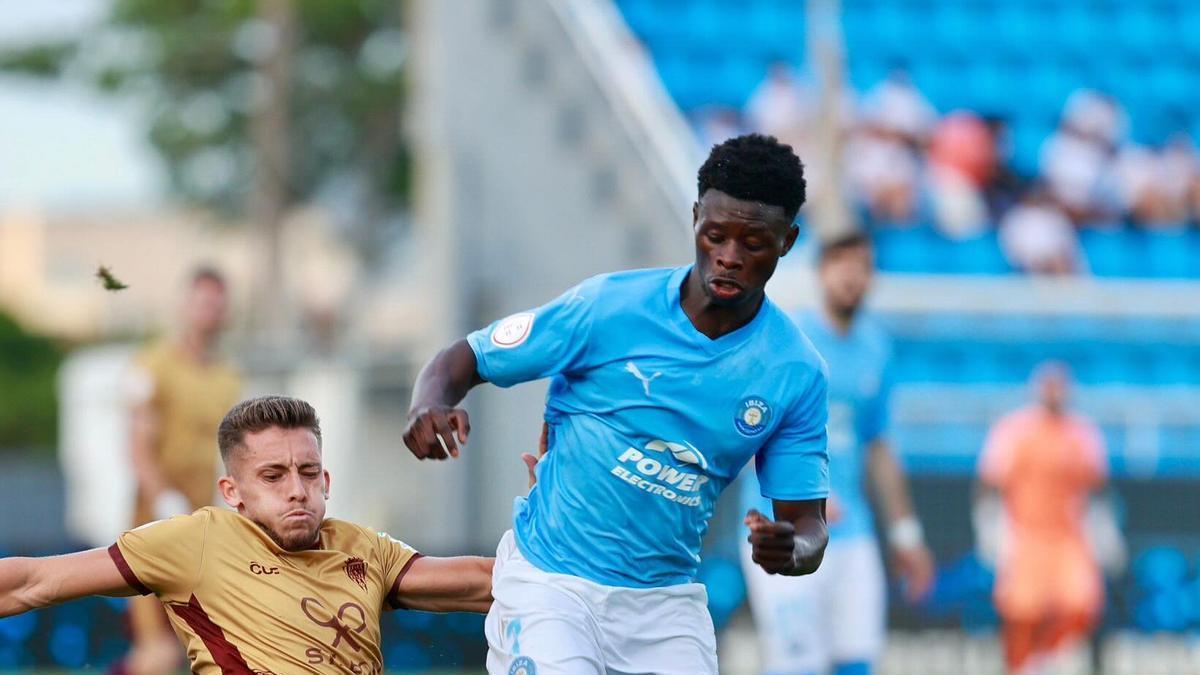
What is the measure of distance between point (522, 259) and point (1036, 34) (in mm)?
5862

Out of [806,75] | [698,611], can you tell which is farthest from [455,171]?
[698,611]

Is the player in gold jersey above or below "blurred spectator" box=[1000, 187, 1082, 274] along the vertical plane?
below

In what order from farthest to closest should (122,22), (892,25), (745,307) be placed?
1. (122,22)
2. (892,25)
3. (745,307)

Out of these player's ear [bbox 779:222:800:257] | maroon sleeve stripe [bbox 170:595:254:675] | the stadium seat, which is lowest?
maroon sleeve stripe [bbox 170:595:254:675]

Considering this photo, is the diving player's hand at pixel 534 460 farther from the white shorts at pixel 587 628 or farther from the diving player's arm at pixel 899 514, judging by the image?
the diving player's arm at pixel 899 514

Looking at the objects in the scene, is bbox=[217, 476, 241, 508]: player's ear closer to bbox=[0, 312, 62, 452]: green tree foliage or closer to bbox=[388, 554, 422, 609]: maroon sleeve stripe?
bbox=[388, 554, 422, 609]: maroon sleeve stripe

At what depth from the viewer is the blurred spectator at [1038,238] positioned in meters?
16.6

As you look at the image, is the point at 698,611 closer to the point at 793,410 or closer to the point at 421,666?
the point at 793,410

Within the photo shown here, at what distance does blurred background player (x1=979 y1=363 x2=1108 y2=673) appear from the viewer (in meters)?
13.0

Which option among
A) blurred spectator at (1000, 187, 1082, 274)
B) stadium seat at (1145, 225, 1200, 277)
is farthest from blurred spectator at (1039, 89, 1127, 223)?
stadium seat at (1145, 225, 1200, 277)

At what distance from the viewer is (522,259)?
16297 mm

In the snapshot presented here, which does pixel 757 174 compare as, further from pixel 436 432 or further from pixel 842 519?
pixel 842 519

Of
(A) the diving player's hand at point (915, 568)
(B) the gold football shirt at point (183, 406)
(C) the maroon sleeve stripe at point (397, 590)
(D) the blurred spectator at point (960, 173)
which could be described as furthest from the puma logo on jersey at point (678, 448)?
(D) the blurred spectator at point (960, 173)

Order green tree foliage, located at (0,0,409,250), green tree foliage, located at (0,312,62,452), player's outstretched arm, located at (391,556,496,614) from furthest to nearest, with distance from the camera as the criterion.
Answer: green tree foliage, located at (0,0,409,250) < green tree foliage, located at (0,312,62,452) < player's outstretched arm, located at (391,556,496,614)
